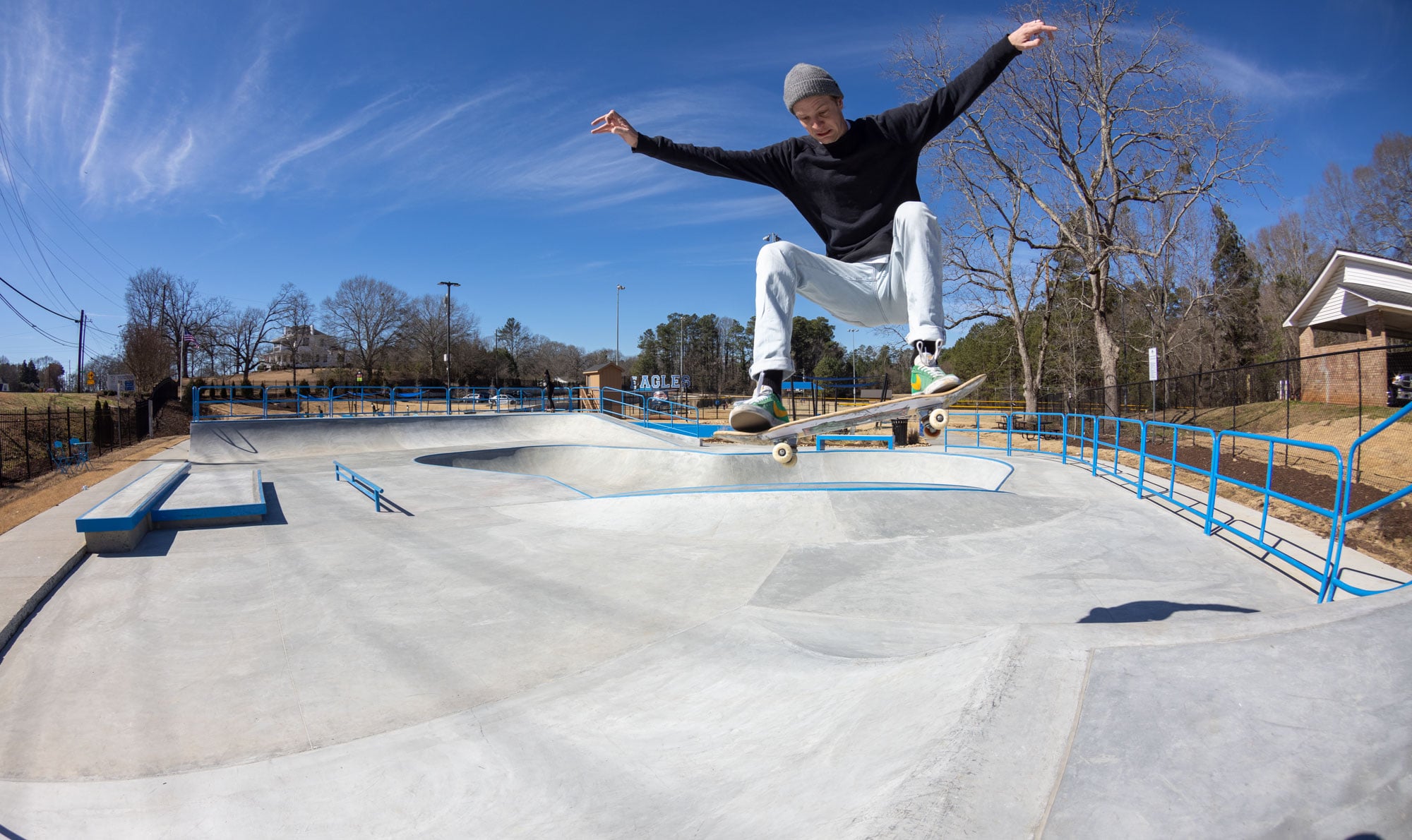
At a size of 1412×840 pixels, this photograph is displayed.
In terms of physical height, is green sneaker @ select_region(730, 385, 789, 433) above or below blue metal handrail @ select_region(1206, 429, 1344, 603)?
above

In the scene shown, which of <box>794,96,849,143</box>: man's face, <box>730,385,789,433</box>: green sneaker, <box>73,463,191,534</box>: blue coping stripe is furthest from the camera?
<box>73,463,191,534</box>: blue coping stripe

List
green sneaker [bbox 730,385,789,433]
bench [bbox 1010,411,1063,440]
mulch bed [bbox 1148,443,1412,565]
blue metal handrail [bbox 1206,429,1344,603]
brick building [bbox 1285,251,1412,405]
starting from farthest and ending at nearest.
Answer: bench [bbox 1010,411,1063,440]
brick building [bbox 1285,251,1412,405]
mulch bed [bbox 1148,443,1412,565]
blue metal handrail [bbox 1206,429,1344,603]
green sneaker [bbox 730,385,789,433]

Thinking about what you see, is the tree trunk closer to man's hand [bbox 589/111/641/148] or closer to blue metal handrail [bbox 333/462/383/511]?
blue metal handrail [bbox 333/462/383/511]

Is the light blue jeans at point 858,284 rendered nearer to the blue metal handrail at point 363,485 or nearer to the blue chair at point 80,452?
the blue metal handrail at point 363,485

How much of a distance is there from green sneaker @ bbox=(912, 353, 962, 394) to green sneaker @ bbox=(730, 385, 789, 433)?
699 mm

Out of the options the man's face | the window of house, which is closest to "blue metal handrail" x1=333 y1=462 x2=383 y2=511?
the man's face

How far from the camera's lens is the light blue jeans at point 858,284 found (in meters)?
3.15

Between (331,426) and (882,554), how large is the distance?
20618 mm

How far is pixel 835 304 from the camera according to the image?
135 inches

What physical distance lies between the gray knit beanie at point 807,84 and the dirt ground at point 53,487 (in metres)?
15.6

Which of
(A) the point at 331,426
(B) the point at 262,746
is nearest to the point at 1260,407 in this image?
(B) the point at 262,746

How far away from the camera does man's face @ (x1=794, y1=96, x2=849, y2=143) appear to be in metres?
3.12

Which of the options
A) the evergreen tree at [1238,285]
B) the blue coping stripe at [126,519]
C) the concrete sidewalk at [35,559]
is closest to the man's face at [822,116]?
the concrete sidewalk at [35,559]

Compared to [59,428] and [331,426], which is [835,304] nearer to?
[331,426]
